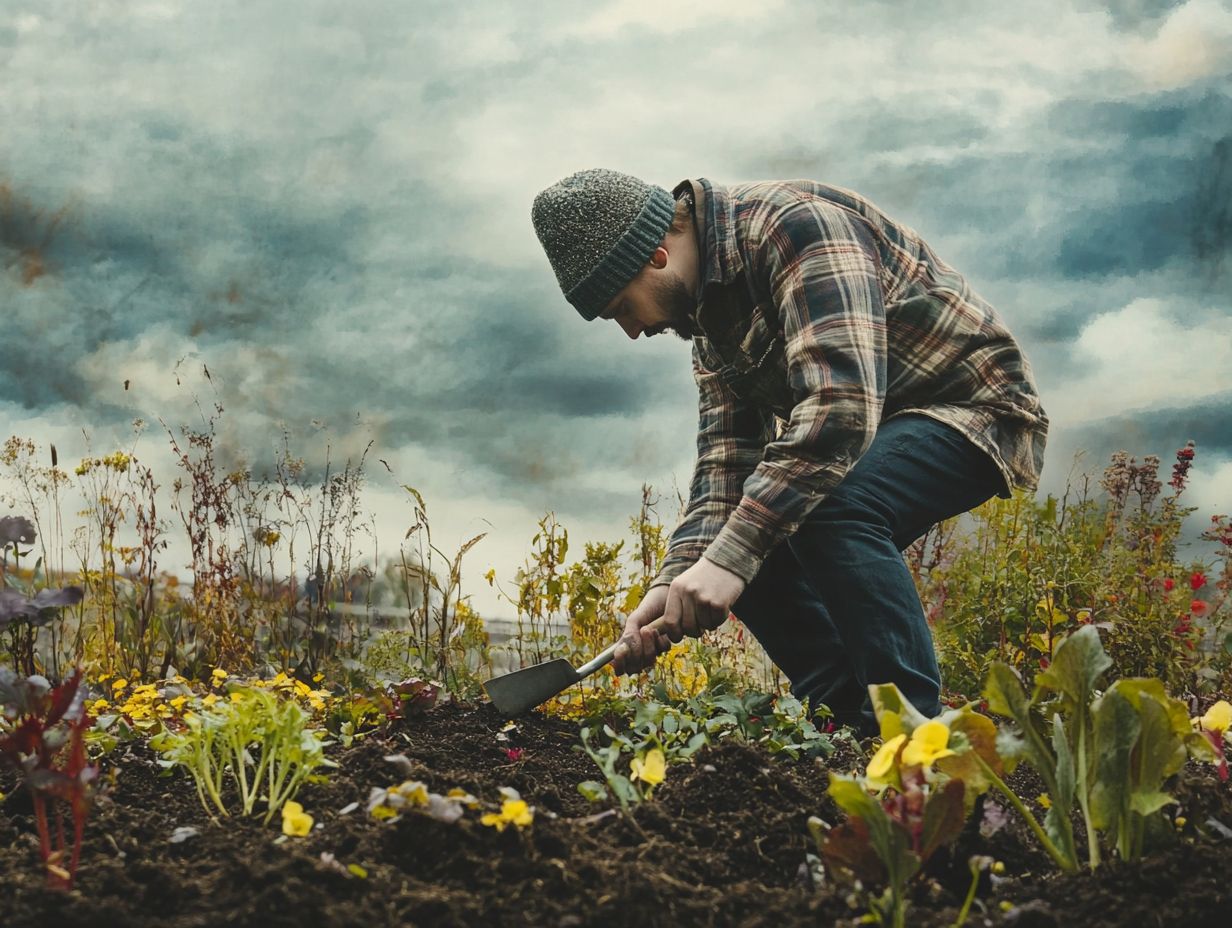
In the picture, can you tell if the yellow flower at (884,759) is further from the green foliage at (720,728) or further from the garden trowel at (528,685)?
the garden trowel at (528,685)

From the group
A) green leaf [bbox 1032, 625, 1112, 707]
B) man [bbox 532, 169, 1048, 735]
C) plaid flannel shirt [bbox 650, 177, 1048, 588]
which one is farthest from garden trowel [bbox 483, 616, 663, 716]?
green leaf [bbox 1032, 625, 1112, 707]

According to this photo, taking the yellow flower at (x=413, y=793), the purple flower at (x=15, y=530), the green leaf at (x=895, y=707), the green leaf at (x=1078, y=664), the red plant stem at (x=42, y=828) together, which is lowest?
the red plant stem at (x=42, y=828)

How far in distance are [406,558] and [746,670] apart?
1.38 m

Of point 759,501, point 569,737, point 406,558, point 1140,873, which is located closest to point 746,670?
point 406,558

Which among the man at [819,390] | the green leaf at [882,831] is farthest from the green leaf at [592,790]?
the man at [819,390]

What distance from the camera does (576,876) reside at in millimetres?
1313

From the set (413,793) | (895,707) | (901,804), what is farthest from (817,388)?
(413,793)

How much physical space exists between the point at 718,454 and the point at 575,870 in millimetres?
2008

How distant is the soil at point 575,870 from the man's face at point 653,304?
4.36ft

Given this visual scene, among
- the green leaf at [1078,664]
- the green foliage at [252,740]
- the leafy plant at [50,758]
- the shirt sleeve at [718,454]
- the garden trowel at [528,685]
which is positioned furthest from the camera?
the shirt sleeve at [718,454]

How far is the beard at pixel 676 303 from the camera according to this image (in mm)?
2789

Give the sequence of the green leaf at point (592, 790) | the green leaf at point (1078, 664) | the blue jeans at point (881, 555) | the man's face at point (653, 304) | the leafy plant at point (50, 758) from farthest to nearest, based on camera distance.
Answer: the man's face at point (653, 304)
the blue jeans at point (881, 555)
the green leaf at point (592, 790)
the green leaf at point (1078, 664)
the leafy plant at point (50, 758)

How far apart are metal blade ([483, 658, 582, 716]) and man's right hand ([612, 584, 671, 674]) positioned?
0.48 ft

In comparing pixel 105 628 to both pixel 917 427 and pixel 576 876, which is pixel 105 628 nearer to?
pixel 917 427
